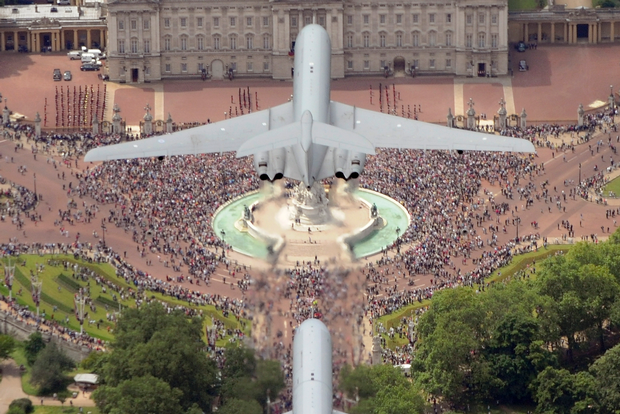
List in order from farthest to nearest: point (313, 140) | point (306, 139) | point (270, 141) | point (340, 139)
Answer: point (306, 139)
point (313, 140)
point (340, 139)
point (270, 141)

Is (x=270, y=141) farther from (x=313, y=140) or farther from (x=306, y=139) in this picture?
(x=306, y=139)

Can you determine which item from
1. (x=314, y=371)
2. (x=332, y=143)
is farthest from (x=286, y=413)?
(x=332, y=143)

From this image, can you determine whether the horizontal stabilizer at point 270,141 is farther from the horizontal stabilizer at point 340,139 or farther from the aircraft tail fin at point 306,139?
the horizontal stabilizer at point 340,139

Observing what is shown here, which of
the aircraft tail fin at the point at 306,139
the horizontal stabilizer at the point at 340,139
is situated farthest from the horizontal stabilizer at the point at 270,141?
the horizontal stabilizer at the point at 340,139

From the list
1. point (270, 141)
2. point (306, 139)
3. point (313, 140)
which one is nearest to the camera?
point (270, 141)

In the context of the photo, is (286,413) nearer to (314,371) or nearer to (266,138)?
(314,371)

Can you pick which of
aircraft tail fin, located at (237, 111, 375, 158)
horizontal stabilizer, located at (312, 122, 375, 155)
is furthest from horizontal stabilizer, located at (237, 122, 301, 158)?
horizontal stabilizer, located at (312, 122, 375, 155)

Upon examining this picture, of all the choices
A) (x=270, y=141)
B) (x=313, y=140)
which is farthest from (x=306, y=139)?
(x=270, y=141)

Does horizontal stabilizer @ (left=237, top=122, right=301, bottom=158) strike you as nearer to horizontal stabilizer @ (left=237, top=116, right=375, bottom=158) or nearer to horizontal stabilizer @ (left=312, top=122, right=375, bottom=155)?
horizontal stabilizer @ (left=237, top=116, right=375, bottom=158)
